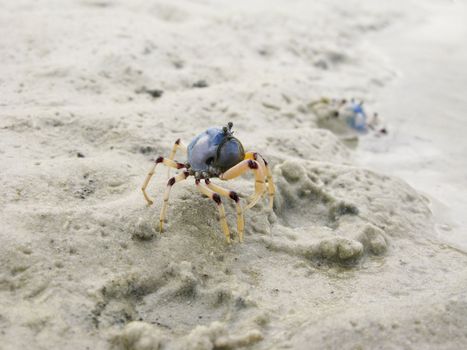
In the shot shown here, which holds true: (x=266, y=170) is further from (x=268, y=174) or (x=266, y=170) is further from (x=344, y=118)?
(x=344, y=118)

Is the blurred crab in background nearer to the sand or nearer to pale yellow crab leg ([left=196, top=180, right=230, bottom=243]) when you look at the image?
the sand

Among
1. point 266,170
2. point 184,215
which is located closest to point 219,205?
point 184,215

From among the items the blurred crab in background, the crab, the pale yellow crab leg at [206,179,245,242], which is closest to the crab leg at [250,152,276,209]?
the crab

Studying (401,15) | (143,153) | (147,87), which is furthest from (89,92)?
(401,15)

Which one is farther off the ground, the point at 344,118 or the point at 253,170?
the point at 253,170

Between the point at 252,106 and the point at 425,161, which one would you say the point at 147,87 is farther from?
the point at 425,161
